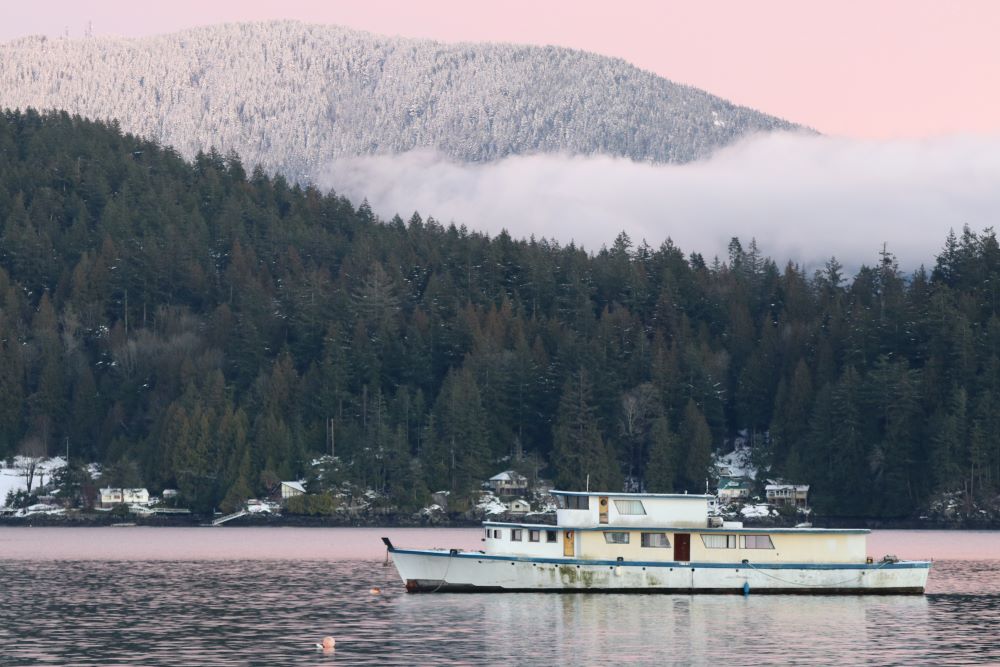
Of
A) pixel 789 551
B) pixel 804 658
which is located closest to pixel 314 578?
pixel 789 551

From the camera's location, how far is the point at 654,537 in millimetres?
90625

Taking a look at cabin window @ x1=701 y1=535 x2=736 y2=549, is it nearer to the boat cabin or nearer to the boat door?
the boat cabin

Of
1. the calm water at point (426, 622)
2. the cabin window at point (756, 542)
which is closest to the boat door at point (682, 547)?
the calm water at point (426, 622)

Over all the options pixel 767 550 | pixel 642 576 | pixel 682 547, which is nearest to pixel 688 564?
pixel 682 547

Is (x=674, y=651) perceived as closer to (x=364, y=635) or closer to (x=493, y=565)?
(x=364, y=635)

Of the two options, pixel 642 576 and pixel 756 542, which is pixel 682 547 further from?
pixel 756 542

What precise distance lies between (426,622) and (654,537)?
18.6 metres

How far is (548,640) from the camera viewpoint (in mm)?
71062

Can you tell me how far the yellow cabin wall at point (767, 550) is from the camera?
90.4 meters

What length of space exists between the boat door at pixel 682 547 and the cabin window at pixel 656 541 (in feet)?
1.92

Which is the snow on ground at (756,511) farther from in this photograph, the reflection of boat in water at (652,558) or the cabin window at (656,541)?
the cabin window at (656,541)

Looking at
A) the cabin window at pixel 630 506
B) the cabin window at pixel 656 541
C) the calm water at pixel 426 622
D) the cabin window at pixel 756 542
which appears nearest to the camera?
the calm water at pixel 426 622

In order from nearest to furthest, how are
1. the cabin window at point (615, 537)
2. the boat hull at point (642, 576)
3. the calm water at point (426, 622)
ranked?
the calm water at point (426, 622) → the boat hull at point (642, 576) → the cabin window at point (615, 537)

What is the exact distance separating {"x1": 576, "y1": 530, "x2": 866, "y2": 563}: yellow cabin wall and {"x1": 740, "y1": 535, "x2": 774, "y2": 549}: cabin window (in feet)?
0.73
